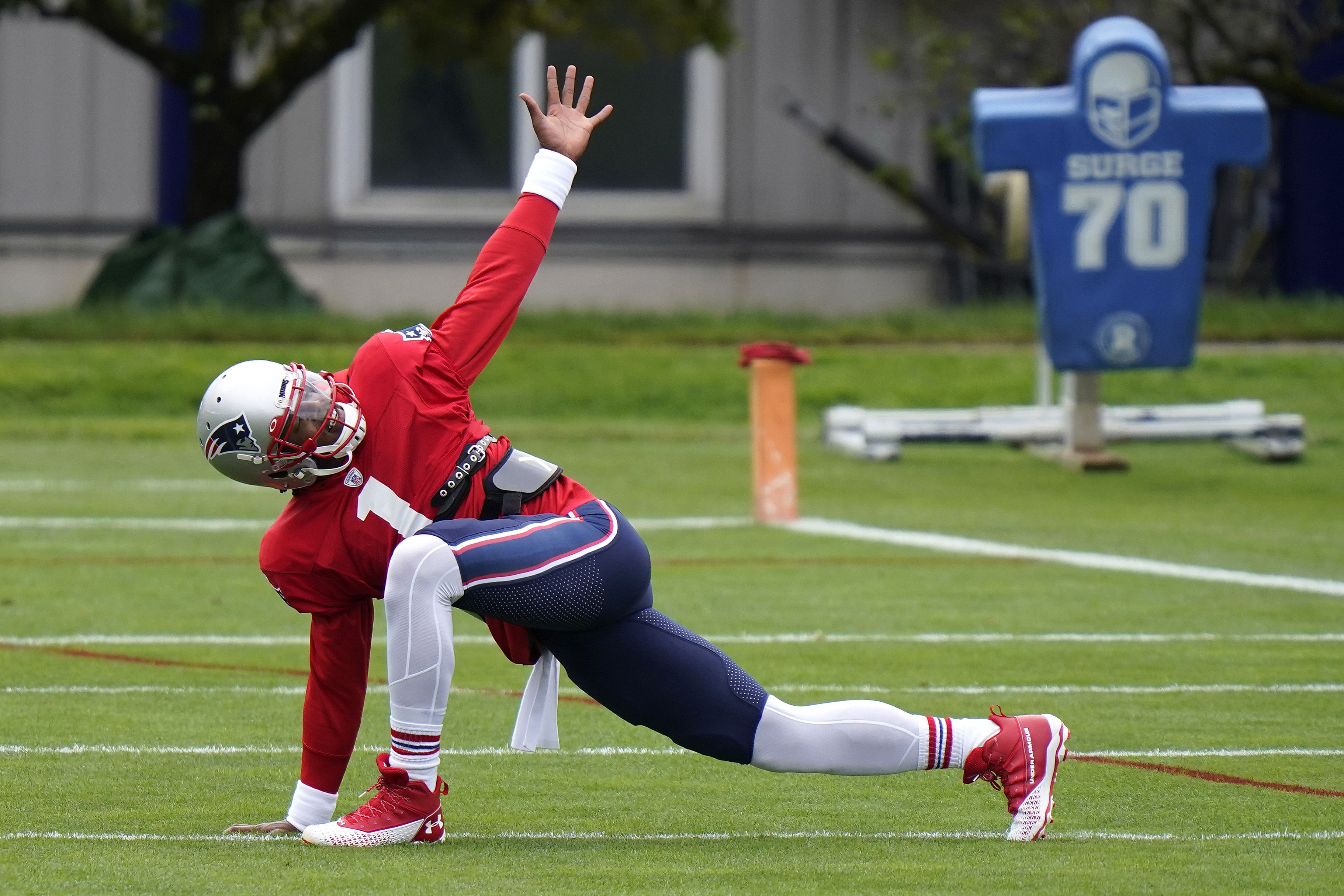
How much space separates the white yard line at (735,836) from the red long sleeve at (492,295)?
118 centimetres

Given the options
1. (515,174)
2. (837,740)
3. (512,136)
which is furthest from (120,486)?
(512,136)

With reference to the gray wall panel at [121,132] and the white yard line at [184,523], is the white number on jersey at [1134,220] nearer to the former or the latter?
the white yard line at [184,523]

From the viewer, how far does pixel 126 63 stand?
25.3 m

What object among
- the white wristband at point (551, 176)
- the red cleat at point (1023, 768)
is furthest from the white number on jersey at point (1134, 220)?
the red cleat at point (1023, 768)

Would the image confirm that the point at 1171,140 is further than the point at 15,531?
Yes

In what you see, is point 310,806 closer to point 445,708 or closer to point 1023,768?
point 445,708

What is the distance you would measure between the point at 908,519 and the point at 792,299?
13.5m

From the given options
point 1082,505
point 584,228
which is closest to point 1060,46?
point 584,228

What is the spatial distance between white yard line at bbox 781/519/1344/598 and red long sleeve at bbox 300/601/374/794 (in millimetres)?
6175

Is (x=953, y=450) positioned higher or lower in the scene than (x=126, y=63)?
lower

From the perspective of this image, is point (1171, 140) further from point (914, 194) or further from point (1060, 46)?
point (914, 194)

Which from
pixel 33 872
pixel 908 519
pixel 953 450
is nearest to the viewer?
pixel 33 872

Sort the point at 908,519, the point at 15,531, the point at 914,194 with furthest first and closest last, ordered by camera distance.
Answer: the point at 914,194 → the point at 908,519 → the point at 15,531

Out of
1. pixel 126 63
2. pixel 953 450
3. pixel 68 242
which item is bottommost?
pixel 953 450
